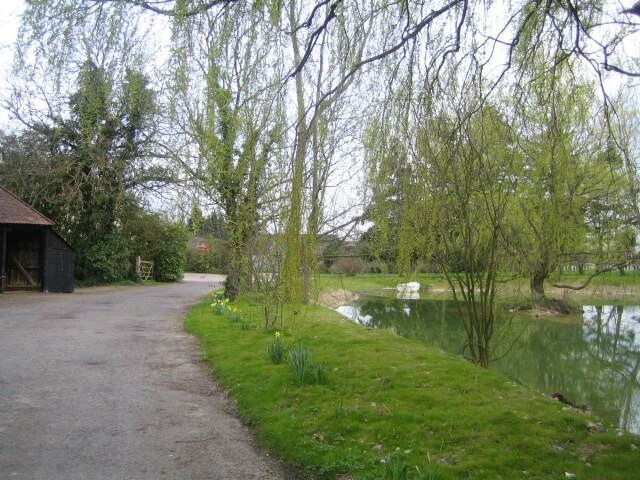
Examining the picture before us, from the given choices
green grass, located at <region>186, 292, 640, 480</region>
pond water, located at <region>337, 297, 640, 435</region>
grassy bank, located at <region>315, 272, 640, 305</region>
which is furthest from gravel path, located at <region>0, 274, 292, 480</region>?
pond water, located at <region>337, 297, 640, 435</region>

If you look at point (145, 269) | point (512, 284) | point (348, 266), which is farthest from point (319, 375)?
point (145, 269)

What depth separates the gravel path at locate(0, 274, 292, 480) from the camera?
5.10m

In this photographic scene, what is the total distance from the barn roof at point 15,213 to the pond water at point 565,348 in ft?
40.8

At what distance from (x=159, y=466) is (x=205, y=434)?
1.04 meters

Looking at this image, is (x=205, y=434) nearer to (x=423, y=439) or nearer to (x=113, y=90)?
(x=423, y=439)

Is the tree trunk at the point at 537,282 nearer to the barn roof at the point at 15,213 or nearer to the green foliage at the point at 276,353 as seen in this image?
the green foliage at the point at 276,353

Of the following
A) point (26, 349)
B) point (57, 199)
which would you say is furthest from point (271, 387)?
point (57, 199)

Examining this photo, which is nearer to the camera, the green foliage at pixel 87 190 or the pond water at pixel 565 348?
the pond water at pixel 565 348

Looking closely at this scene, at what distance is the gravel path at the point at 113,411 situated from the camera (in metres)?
5.10

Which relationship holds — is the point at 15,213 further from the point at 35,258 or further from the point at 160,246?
the point at 160,246

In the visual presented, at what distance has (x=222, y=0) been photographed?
17.3 feet

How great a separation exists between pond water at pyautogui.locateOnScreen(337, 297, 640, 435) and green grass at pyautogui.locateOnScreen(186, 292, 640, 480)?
5.64 ft

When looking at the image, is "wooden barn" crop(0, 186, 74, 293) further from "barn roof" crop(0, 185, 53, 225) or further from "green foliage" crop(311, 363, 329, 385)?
"green foliage" crop(311, 363, 329, 385)

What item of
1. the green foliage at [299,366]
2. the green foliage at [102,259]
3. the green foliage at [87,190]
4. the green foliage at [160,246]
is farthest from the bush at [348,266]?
the green foliage at [160,246]
